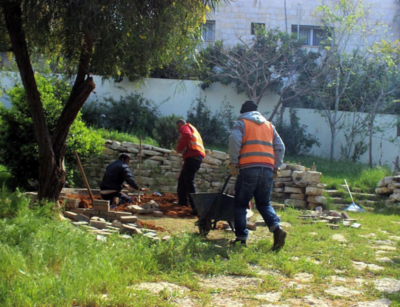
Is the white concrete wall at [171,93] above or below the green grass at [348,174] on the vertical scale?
above

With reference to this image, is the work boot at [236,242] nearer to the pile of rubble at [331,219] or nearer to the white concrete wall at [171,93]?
the pile of rubble at [331,219]

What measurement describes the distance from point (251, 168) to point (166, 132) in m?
8.14

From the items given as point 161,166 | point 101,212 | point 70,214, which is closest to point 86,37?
point 70,214

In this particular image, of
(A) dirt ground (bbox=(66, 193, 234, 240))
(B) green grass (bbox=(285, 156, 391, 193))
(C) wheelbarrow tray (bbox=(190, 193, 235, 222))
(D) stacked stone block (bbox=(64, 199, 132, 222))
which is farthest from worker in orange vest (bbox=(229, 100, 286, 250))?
(B) green grass (bbox=(285, 156, 391, 193))

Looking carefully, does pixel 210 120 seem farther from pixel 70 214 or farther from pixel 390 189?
pixel 70 214

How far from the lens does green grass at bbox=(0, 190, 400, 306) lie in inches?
154

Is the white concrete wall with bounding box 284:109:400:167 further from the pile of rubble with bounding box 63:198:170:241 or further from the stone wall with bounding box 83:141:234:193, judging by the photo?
the pile of rubble with bounding box 63:198:170:241

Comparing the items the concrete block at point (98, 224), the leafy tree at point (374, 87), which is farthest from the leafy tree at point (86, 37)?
the leafy tree at point (374, 87)

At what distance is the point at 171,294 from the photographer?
13.8 ft

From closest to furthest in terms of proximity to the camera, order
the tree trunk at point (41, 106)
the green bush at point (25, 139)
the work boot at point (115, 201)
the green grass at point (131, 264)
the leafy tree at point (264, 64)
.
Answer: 1. the green grass at point (131, 264)
2. the tree trunk at point (41, 106)
3. the work boot at point (115, 201)
4. the green bush at point (25, 139)
5. the leafy tree at point (264, 64)

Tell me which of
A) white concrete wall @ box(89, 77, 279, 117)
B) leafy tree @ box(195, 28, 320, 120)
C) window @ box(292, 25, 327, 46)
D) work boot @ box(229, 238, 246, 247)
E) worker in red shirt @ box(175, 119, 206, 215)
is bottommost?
work boot @ box(229, 238, 246, 247)

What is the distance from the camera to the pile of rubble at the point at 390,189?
1174 centimetres

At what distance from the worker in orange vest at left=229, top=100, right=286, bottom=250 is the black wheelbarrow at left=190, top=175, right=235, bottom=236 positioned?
0.50 metres

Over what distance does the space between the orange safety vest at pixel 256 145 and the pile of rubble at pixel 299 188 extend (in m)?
5.23
